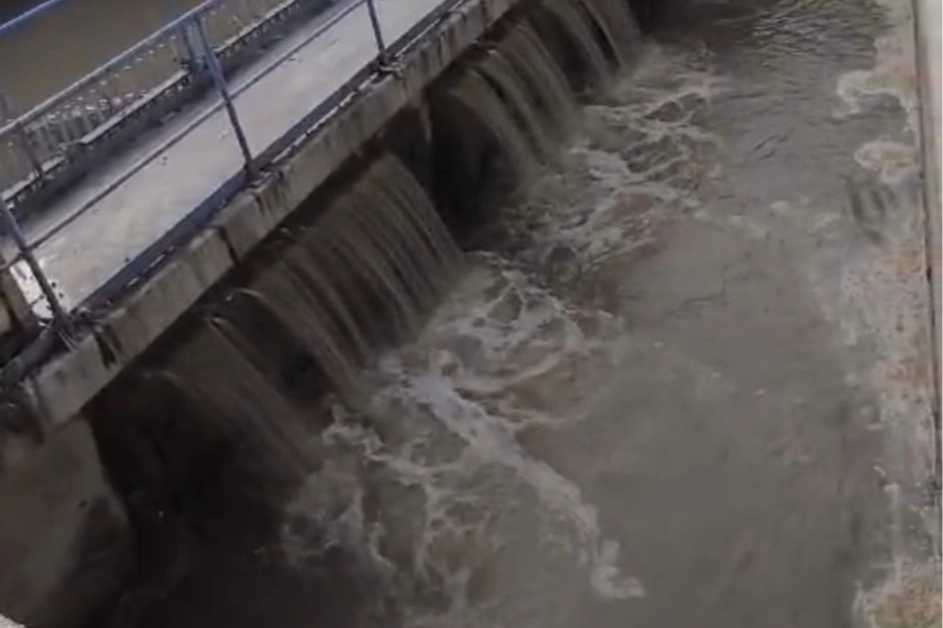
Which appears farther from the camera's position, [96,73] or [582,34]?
[582,34]

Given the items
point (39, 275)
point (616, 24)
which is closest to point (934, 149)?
point (616, 24)

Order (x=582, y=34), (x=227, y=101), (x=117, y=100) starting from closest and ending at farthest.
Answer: (x=227, y=101)
(x=117, y=100)
(x=582, y=34)

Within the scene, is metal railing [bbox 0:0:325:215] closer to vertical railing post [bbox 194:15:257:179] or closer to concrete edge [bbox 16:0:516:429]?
vertical railing post [bbox 194:15:257:179]

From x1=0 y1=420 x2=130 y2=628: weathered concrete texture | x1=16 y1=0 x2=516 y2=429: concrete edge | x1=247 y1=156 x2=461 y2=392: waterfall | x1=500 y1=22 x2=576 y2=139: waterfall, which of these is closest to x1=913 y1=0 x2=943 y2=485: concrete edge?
x1=500 y1=22 x2=576 y2=139: waterfall

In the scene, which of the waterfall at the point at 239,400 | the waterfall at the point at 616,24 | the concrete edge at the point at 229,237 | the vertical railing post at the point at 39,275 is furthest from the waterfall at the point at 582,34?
the vertical railing post at the point at 39,275

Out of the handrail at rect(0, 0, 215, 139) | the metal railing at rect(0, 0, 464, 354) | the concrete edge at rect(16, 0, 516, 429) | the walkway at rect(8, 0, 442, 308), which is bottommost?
the concrete edge at rect(16, 0, 516, 429)

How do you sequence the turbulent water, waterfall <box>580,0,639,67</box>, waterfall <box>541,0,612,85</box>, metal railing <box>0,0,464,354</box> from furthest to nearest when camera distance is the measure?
waterfall <box>580,0,639,67</box> → waterfall <box>541,0,612,85</box> → the turbulent water → metal railing <box>0,0,464,354</box>

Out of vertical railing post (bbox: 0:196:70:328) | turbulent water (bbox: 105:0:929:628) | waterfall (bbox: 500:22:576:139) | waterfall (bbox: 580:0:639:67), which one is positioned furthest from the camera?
waterfall (bbox: 580:0:639:67)

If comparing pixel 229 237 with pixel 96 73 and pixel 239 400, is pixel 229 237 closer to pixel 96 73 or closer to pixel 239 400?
pixel 239 400
